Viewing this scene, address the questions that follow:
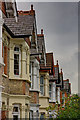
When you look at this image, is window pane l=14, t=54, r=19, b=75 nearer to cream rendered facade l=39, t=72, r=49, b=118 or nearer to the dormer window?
the dormer window

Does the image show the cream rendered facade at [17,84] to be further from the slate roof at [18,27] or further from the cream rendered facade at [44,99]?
the cream rendered facade at [44,99]

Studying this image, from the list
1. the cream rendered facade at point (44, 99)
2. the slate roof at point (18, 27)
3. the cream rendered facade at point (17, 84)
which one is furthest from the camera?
the cream rendered facade at point (44, 99)

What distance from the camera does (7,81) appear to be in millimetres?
16734

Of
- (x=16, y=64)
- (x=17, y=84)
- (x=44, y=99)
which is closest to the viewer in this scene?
(x=17, y=84)

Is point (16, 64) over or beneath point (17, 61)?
beneath

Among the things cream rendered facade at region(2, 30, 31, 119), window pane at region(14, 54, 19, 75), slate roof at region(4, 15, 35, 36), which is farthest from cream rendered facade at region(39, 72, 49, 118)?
slate roof at region(4, 15, 35, 36)

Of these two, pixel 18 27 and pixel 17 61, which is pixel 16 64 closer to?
pixel 17 61

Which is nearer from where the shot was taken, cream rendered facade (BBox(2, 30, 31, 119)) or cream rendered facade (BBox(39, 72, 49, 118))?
cream rendered facade (BBox(2, 30, 31, 119))

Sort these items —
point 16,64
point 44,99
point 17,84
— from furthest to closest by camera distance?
point 44,99
point 16,64
point 17,84

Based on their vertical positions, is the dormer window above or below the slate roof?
below

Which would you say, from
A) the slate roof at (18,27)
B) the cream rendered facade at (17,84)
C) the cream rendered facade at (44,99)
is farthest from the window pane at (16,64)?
the cream rendered facade at (44,99)

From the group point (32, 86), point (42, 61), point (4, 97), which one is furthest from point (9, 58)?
point (42, 61)

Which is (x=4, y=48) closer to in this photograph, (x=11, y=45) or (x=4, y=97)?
(x=11, y=45)

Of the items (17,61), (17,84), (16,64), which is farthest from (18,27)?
(17,84)
